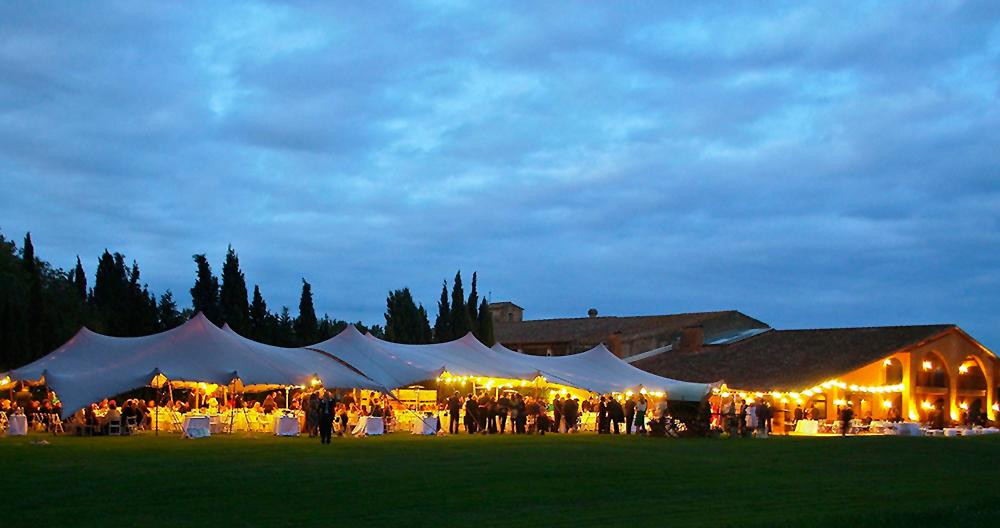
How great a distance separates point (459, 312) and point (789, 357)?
14.1 meters

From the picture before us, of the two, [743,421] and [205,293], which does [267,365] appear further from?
[205,293]

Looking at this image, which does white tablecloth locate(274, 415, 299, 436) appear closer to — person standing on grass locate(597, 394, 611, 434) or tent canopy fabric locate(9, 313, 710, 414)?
tent canopy fabric locate(9, 313, 710, 414)

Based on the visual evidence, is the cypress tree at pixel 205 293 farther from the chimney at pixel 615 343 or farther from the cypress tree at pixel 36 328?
the chimney at pixel 615 343

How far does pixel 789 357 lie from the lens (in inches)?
1901

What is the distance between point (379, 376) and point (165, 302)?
23.6m

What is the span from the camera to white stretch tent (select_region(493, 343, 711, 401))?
34875 mm

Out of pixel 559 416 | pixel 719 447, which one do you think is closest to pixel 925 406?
pixel 559 416

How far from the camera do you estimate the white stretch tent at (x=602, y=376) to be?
114ft

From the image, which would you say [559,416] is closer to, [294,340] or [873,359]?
[873,359]

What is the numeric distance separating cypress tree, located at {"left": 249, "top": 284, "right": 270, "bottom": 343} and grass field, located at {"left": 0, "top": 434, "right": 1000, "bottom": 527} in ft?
84.3

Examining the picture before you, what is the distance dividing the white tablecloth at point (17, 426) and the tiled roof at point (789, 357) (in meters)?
27.3

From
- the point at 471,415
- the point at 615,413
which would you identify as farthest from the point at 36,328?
the point at 615,413

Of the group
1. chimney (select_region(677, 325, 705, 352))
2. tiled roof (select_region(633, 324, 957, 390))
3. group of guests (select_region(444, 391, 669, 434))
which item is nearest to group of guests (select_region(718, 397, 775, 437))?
group of guests (select_region(444, 391, 669, 434))

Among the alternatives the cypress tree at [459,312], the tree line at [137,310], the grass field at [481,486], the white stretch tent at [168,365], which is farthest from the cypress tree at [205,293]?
the grass field at [481,486]
